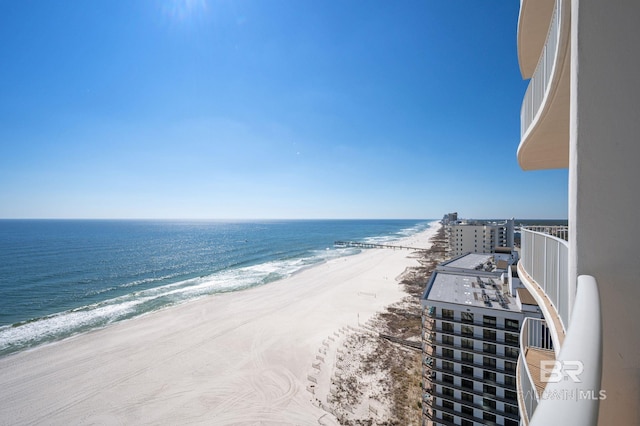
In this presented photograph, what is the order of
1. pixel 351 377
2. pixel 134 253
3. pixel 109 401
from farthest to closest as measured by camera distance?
pixel 134 253, pixel 351 377, pixel 109 401

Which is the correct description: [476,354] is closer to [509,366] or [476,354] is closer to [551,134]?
[509,366]

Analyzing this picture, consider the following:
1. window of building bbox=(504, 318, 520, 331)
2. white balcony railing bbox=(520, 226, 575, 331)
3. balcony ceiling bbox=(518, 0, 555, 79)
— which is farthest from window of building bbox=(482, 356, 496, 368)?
balcony ceiling bbox=(518, 0, 555, 79)

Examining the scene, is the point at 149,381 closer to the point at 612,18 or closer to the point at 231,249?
the point at 612,18

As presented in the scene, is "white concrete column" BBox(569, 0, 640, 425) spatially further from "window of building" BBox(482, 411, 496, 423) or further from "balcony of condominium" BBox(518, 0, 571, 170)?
"window of building" BBox(482, 411, 496, 423)

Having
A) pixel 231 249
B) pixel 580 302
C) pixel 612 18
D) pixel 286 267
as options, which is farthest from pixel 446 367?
pixel 231 249

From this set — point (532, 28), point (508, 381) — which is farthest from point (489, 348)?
point (532, 28)

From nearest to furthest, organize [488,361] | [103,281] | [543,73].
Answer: [543,73], [488,361], [103,281]
